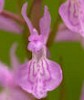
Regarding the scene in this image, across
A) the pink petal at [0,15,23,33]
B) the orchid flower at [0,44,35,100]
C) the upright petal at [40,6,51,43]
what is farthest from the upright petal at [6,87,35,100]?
the upright petal at [40,6,51,43]

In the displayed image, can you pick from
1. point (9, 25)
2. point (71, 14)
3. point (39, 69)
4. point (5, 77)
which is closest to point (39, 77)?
point (39, 69)

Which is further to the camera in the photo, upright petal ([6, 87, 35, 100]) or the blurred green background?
the blurred green background

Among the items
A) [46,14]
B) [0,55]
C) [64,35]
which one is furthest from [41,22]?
[0,55]

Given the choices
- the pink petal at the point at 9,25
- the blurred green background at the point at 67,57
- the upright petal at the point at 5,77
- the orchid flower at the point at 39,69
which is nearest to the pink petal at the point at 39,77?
the orchid flower at the point at 39,69

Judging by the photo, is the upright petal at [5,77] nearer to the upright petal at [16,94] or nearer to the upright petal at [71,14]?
the upright petal at [16,94]

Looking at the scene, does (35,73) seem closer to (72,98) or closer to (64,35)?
(64,35)

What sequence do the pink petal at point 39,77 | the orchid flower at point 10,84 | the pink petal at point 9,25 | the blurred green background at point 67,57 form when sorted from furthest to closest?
the blurred green background at point 67,57 → the orchid flower at point 10,84 → the pink petal at point 9,25 → the pink petal at point 39,77

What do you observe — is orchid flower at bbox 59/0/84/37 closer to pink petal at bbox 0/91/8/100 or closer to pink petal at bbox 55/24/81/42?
pink petal at bbox 55/24/81/42
